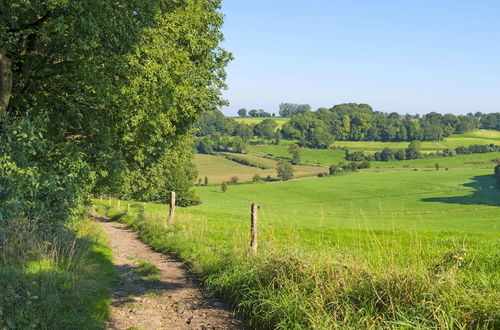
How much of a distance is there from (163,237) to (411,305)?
1201cm

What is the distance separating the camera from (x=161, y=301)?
928 centimetres

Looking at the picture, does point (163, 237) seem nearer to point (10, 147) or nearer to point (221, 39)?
point (10, 147)

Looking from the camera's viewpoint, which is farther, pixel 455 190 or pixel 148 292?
pixel 455 190

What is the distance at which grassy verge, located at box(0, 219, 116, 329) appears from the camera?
6.48m

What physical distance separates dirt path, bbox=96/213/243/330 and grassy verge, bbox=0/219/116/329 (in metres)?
0.40

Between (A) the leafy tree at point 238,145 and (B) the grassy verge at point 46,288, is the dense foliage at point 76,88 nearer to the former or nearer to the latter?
(B) the grassy verge at point 46,288

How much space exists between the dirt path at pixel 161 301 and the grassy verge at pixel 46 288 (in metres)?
0.40

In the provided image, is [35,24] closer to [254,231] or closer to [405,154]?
[254,231]

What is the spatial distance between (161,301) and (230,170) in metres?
123

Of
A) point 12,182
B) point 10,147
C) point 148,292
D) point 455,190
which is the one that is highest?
point 10,147

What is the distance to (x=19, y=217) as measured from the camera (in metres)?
9.40

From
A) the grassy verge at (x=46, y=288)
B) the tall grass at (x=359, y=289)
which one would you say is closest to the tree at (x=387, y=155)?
the tall grass at (x=359, y=289)

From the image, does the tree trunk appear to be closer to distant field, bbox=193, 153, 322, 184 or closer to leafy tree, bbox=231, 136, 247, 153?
Answer: distant field, bbox=193, 153, 322, 184

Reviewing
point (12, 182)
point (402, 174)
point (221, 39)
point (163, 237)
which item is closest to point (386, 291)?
point (12, 182)
